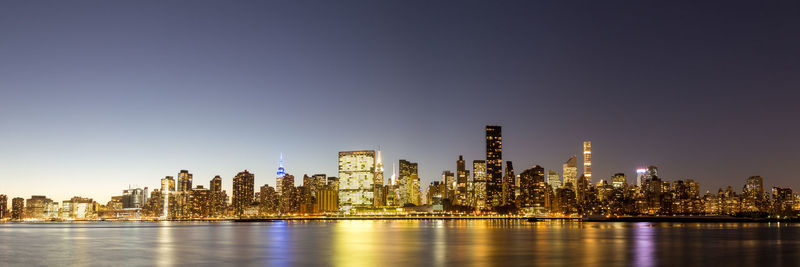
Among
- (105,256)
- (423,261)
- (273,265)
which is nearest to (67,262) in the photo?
(105,256)

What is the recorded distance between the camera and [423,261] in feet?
169

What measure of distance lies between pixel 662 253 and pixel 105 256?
4825 centimetres

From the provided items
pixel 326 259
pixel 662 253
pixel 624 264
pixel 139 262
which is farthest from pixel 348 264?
pixel 662 253

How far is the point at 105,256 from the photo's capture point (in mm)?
57969

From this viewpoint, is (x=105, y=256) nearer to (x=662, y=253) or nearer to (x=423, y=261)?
(x=423, y=261)

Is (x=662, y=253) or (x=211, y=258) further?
(x=662, y=253)

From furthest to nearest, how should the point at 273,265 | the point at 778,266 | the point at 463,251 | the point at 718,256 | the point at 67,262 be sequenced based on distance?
the point at 463,251 < the point at 718,256 < the point at 67,262 < the point at 273,265 < the point at 778,266

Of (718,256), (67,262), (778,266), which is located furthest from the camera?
(718,256)

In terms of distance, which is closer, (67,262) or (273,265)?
(273,265)

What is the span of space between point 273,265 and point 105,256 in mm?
18050

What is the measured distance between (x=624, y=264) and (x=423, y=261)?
1466 centimetres

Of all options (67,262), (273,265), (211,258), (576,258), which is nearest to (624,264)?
(576,258)

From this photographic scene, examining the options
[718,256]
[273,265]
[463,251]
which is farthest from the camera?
[463,251]

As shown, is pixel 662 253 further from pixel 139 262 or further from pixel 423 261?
pixel 139 262
